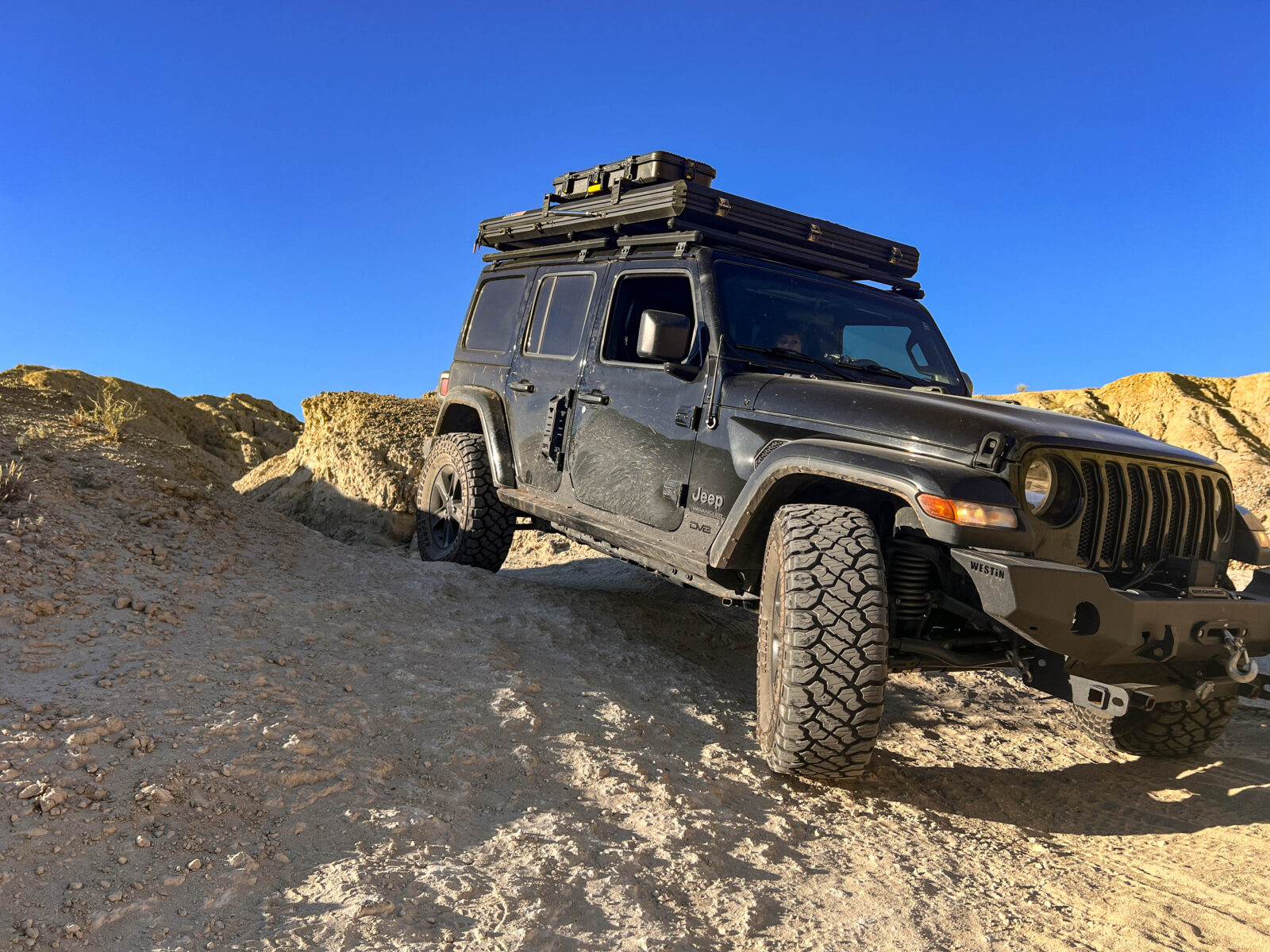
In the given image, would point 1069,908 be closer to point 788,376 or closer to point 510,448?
point 788,376

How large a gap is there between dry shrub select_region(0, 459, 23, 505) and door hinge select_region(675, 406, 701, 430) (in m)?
3.76

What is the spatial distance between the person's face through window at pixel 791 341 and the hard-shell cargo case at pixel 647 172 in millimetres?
1118

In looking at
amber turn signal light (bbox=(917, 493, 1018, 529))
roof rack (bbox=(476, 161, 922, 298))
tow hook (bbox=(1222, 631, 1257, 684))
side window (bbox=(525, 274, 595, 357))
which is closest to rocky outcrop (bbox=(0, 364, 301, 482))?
side window (bbox=(525, 274, 595, 357))

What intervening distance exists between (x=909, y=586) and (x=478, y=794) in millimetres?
1916

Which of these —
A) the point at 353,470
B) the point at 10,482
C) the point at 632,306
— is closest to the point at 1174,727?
the point at 632,306

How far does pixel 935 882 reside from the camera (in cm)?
303

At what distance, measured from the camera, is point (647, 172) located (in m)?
5.31

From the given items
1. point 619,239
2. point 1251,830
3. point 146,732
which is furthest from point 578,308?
point 1251,830

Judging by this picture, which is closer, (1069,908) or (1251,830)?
(1069,908)

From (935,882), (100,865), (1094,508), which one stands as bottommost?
(100,865)

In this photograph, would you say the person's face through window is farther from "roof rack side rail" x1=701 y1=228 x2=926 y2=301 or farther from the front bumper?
the front bumper

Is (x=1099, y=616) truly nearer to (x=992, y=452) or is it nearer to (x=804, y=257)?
(x=992, y=452)

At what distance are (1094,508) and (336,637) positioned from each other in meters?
3.46

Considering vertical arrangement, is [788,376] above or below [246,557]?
above
